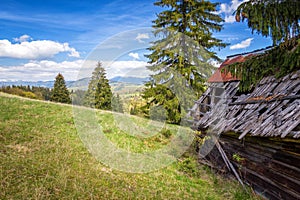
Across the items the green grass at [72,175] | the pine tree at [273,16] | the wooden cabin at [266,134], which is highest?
the pine tree at [273,16]

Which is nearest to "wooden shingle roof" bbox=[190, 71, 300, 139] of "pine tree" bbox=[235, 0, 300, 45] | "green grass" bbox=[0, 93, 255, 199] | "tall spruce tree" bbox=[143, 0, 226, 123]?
"pine tree" bbox=[235, 0, 300, 45]

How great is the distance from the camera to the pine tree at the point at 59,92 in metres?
42.5

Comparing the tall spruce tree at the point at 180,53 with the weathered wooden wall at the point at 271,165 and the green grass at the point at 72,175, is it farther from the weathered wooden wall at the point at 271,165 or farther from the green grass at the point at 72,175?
the weathered wooden wall at the point at 271,165

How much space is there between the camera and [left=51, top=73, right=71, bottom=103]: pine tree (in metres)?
42.5

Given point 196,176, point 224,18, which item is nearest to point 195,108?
point 196,176

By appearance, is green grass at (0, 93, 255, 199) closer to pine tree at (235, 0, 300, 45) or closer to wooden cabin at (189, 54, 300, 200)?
wooden cabin at (189, 54, 300, 200)

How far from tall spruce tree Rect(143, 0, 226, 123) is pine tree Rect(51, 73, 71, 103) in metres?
29.9

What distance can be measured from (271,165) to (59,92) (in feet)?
140

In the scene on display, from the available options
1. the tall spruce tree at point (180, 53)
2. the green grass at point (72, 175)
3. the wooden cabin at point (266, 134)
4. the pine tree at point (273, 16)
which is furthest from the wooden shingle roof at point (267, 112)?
the tall spruce tree at point (180, 53)

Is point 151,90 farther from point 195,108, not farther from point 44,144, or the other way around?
point 44,144

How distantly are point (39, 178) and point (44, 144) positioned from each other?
276 centimetres

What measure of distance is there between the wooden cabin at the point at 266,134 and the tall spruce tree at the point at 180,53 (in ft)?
29.4

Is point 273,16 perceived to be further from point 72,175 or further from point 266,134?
point 72,175

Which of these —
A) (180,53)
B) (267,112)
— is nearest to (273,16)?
(267,112)
